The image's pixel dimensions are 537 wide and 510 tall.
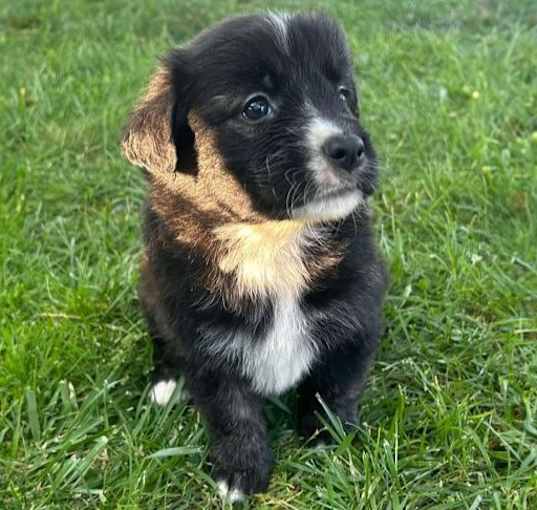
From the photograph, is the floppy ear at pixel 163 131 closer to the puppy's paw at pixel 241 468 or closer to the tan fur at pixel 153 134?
the tan fur at pixel 153 134

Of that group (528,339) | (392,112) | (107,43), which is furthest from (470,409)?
(107,43)

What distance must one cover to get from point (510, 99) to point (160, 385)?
3.31 meters

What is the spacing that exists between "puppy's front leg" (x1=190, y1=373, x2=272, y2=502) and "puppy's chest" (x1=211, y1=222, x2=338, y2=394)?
0.41 feet

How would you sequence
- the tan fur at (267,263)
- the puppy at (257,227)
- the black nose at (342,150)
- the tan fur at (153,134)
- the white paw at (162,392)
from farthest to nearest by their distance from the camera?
the white paw at (162,392), the tan fur at (267,263), the tan fur at (153,134), the puppy at (257,227), the black nose at (342,150)

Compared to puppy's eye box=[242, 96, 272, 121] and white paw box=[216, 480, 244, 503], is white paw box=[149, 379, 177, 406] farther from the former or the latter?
puppy's eye box=[242, 96, 272, 121]

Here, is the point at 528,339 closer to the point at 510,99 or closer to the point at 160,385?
the point at 160,385

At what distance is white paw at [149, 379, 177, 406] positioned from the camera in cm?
360

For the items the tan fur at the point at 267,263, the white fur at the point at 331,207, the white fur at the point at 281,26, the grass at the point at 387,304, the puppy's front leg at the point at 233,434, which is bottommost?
the grass at the point at 387,304

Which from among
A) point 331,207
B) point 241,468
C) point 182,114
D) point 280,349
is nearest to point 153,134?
point 182,114

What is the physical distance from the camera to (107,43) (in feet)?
23.4

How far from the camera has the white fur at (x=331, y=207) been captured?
286 centimetres

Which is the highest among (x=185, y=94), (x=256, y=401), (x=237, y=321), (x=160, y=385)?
(x=185, y=94)

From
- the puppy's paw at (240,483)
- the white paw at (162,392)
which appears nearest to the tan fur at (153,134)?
the white paw at (162,392)

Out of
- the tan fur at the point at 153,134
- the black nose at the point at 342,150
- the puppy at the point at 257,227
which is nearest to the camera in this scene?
the black nose at the point at 342,150
